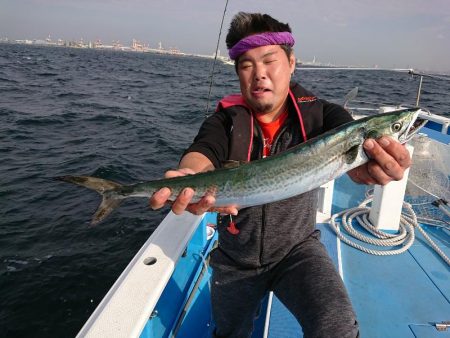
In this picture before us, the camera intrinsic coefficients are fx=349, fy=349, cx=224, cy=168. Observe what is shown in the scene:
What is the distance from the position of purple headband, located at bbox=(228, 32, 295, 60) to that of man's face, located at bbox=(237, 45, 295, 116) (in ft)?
0.10

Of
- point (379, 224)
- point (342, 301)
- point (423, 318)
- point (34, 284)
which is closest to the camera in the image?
point (342, 301)

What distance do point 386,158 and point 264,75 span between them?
1.08 meters

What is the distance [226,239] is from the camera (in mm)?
2889

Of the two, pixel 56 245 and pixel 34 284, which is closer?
pixel 34 284

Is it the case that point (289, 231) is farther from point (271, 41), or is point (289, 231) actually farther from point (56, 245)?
point (56, 245)

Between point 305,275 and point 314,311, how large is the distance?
0.26m

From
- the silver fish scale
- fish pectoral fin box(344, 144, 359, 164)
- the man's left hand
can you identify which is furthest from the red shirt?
the man's left hand

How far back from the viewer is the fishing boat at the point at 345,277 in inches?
109

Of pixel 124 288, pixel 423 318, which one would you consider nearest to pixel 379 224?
pixel 423 318

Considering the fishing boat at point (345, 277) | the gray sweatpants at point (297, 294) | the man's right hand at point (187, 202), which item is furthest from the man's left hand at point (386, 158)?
the fishing boat at point (345, 277)

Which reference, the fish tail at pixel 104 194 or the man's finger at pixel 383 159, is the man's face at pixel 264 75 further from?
the fish tail at pixel 104 194

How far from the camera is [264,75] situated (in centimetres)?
269

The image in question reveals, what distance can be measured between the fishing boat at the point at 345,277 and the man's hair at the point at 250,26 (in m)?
1.97

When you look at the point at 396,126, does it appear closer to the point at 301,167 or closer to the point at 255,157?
the point at 301,167
